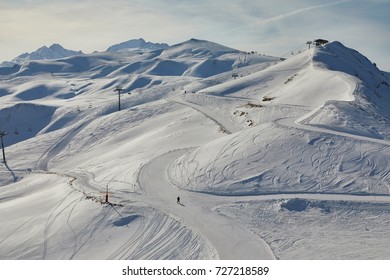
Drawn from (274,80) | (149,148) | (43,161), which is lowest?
(43,161)

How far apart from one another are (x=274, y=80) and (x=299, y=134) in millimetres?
49254

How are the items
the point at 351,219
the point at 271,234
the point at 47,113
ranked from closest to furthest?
the point at 271,234 → the point at 351,219 → the point at 47,113

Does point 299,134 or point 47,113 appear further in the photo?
point 47,113

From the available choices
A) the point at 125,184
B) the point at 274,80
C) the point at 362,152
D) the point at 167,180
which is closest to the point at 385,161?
the point at 362,152

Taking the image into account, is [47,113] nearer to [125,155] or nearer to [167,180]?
[125,155]

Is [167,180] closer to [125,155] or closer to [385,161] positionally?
[125,155]

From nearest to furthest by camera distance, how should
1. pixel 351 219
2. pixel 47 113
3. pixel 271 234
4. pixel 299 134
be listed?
pixel 271 234, pixel 351 219, pixel 299 134, pixel 47 113

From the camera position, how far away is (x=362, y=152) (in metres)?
41.2

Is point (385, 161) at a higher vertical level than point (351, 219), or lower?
higher

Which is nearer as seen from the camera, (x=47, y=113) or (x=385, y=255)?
(x=385, y=255)

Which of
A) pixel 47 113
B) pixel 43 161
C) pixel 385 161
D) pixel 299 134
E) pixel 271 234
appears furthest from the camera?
pixel 47 113

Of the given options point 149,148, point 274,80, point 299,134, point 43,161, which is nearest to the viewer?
point 299,134

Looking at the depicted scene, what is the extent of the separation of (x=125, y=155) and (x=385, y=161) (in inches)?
1445

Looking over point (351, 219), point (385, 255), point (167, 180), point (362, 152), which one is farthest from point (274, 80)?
point (385, 255)
